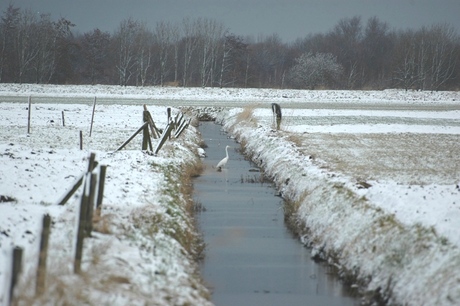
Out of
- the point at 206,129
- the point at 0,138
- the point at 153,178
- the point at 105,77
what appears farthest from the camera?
the point at 105,77

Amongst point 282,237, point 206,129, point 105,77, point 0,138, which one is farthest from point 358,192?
point 105,77

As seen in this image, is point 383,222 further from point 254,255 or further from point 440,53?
point 440,53

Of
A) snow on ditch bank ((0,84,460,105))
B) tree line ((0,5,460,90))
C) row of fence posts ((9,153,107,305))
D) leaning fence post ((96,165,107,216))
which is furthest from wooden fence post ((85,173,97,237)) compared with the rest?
tree line ((0,5,460,90))

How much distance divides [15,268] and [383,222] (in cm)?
638

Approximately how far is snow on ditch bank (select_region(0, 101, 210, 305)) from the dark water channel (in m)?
Result: 0.62

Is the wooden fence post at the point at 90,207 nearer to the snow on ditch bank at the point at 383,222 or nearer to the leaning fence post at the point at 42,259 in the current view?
the leaning fence post at the point at 42,259

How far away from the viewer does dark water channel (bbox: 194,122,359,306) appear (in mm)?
9047

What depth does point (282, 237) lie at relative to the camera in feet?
40.0

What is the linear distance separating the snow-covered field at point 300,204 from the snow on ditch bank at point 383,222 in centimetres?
2

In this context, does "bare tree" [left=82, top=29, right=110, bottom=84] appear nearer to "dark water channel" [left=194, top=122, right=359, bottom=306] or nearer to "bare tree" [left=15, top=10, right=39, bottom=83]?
"bare tree" [left=15, top=10, right=39, bottom=83]

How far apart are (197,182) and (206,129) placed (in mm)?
16323

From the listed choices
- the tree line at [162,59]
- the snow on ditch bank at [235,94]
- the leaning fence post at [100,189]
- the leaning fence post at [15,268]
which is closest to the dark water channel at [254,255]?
the leaning fence post at [100,189]

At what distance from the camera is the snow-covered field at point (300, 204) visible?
7414 millimetres

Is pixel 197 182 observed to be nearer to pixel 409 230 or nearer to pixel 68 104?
pixel 409 230
